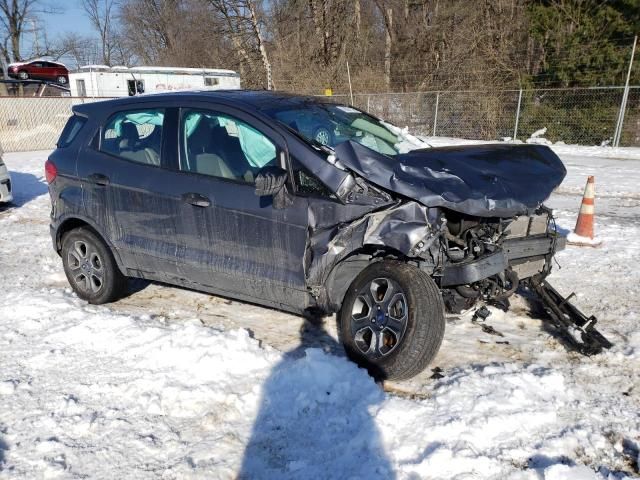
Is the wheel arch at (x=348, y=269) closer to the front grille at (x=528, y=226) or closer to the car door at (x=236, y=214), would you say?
the car door at (x=236, y=214)

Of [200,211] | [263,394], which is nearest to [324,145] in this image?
[200,211]

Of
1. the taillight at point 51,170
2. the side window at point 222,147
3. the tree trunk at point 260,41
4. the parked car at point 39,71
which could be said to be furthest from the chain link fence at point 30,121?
the side window at point 222,147

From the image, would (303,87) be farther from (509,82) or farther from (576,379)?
(576,379)

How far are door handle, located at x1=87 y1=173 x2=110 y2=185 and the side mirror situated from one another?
64.6 inches

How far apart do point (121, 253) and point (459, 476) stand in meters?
3.27

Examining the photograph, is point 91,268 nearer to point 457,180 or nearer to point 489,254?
point 457,180

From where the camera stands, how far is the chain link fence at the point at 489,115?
56.1 ft

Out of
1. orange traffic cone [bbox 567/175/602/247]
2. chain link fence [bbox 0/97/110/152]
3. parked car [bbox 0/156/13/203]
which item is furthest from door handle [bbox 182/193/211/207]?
chain link fence [bbox 0/97/110/152]

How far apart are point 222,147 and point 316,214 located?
972mm

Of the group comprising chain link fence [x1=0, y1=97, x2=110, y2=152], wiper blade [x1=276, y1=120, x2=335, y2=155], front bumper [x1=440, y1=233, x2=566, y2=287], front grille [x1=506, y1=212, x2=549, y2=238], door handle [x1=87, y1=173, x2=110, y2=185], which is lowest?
chain link fence [x1=0, y1=97, x2=110, y2=152]

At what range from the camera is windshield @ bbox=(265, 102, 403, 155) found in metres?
3.94

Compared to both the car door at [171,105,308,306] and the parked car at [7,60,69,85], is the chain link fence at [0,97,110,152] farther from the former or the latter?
the car door at [171,105,308,306]

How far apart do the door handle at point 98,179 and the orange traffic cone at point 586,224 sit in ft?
16.6

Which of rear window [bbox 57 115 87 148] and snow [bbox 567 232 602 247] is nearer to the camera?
rear window [bbox 57 115 87 148]
